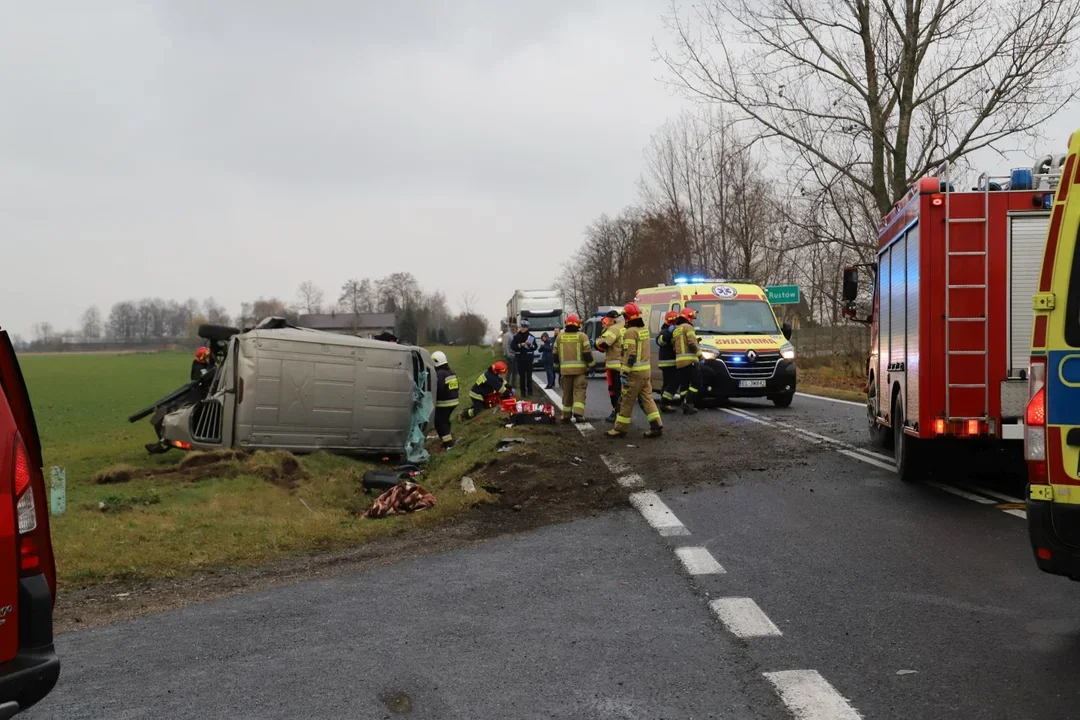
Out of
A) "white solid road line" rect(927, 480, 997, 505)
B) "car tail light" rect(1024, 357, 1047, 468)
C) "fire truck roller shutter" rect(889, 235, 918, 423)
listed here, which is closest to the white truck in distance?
"fire truck roller shutter" rect(889, 235, 918, 423)

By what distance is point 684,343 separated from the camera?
1752cm

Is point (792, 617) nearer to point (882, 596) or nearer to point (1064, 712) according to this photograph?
point (882, 596)

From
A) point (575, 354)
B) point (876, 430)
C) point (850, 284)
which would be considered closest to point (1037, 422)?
point (850, 284)

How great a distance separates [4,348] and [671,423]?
1366 cm

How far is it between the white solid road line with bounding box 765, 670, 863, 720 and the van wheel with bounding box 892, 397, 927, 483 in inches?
226

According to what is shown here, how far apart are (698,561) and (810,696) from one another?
2.68 metres

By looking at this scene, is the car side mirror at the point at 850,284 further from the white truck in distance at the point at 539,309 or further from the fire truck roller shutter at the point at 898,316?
the white truck in distance at the point at 539,309

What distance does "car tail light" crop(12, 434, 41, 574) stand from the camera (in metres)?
3.21

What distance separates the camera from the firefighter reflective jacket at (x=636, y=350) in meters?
14.3

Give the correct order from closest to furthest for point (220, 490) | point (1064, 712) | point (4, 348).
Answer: point (4, 348)
point (1064, 712)
point (220, 490)

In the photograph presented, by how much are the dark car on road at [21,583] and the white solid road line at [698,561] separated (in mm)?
4229

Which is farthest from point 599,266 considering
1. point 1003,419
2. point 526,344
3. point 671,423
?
point 1003,419

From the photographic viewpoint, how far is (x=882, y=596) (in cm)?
590

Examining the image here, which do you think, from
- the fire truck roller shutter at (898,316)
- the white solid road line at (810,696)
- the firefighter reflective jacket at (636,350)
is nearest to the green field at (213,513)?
the firefighter reflective jacket at (636,350)
